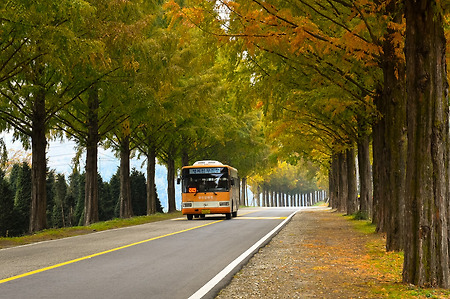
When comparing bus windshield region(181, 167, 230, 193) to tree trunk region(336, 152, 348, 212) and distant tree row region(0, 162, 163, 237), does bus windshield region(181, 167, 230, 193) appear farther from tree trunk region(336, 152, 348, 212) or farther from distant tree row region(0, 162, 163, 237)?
distant tree row region(0, 162, 163, 237)

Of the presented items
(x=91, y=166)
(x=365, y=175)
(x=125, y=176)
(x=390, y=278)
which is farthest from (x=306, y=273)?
A: (x=125, y=176)

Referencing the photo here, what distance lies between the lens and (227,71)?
52.9 feet

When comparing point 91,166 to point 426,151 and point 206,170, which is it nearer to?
point 206,170

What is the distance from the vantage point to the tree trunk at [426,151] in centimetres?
729

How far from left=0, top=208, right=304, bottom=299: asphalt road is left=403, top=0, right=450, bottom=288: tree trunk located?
3.01 m

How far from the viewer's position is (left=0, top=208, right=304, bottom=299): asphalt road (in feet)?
24.3

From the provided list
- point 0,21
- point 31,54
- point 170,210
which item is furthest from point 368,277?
point 170,210

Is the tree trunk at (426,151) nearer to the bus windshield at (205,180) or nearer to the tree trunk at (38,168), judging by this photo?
the tree trunk at (38,168)

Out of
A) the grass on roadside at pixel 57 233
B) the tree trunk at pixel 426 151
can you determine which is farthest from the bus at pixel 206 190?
the tree trunk at pixel 426 151

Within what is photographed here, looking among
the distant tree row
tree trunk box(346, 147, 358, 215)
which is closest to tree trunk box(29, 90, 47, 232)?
tree trunk box(346, 147, 358, 215)

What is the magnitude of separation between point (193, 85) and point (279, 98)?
322 inches

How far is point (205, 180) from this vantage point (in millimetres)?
28438

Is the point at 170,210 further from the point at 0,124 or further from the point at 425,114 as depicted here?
the point at 425,114

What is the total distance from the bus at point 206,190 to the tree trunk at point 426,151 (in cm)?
2045
